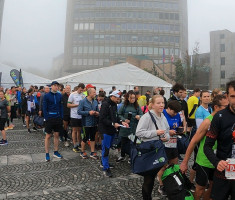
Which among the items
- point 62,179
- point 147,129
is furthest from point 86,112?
point 147,129

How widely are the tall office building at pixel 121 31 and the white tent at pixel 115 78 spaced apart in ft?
170

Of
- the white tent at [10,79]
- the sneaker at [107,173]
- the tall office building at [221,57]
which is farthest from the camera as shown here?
the tall office building at [221,57]

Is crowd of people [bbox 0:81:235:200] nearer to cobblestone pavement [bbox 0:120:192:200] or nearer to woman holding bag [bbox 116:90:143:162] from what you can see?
woman holding bag [bbox 116:90:143:162]

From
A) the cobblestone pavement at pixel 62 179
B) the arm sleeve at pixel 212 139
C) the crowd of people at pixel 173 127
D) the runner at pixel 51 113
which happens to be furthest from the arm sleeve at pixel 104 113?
the arm sleeve at pixel 212 139

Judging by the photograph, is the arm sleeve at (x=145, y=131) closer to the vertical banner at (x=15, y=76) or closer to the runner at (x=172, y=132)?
the runner at (x=172, y=132)

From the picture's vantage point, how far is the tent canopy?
17797 millimetres

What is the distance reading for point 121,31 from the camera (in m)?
72.1

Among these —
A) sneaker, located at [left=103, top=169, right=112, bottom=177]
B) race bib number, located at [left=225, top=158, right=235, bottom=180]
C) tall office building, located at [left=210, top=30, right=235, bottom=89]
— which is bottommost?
sneaker, located at [left=103, top=169, right=112, bottom=177]

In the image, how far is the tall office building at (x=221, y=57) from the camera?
56.0 m

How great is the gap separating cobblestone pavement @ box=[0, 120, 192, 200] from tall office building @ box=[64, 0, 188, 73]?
66953mm

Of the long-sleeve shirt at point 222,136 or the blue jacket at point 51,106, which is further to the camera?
the blue jacket at point 51,106

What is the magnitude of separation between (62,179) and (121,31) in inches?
2810

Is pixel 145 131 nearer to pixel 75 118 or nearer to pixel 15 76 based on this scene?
pixel 75 118

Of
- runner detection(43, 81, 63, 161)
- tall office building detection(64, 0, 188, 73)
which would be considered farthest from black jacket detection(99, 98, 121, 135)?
tall office building detection(64, 0, 188, 73)
